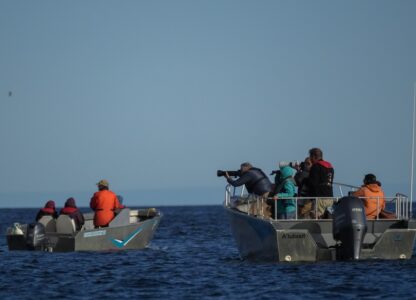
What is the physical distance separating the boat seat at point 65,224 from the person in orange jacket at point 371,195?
9.44m

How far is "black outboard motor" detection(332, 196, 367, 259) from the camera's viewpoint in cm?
2084

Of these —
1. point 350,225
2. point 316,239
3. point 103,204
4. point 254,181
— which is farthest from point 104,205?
point 350,225

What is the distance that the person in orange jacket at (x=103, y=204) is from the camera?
29.0m

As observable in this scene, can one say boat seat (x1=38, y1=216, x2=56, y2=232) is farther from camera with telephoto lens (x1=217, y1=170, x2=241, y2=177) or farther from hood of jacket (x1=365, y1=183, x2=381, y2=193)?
hood of jacket (x1=365, y1=183, x2=381, y2=193)

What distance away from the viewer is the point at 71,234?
28.7 m

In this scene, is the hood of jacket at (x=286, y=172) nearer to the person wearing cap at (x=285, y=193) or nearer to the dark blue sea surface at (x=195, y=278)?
the person wearing cap at (x=285, y=193)

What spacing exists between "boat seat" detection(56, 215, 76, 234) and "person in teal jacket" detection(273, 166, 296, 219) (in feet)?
26.0

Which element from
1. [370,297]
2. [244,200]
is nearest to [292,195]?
[244,200]

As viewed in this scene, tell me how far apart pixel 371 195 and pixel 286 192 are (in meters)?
1.93

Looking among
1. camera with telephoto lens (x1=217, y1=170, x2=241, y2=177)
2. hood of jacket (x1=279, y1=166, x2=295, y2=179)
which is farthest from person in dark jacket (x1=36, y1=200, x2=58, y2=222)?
hood of jacket (x1=279, y1=166, x2=295, y2=179)

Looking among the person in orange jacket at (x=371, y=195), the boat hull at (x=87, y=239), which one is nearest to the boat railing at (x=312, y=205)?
the person in orange jacket at (x=371, y=195)

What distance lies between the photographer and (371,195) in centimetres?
2278

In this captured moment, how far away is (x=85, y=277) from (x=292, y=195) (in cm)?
513

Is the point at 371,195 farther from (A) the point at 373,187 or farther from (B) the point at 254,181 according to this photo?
(B) the point at 254,181
